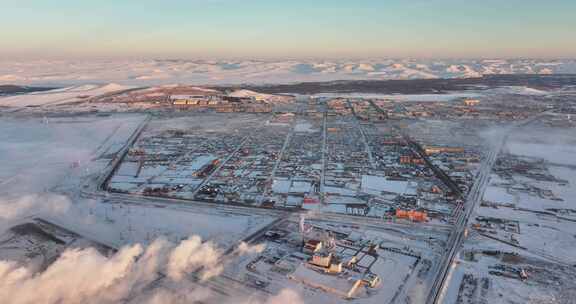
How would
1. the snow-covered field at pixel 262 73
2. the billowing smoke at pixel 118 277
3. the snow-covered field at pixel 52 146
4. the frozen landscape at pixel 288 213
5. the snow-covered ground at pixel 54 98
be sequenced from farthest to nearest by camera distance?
the snow-covered field at pixel 262 73 < the snow-covered ground at pixel 54 98 < the snow-covered field at pixel 52 146 < the frozen landscape at pixel 288 213 < the billowing smoke at pixel 118 277

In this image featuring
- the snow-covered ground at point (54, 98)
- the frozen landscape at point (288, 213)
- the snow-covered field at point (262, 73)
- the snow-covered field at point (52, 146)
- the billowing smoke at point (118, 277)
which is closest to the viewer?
the billowing smoke at point (118, 277)

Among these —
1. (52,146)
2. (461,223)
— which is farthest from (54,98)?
(461,223)

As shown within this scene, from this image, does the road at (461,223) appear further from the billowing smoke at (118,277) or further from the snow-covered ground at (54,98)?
the snow-covered ground at (54,98)

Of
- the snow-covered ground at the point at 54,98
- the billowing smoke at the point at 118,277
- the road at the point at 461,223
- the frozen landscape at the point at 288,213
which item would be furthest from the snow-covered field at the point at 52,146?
the road at the point at 461,223

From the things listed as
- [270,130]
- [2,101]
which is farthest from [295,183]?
[2,101]

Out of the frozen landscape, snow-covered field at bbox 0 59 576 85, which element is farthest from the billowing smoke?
snow-covered field at bbox 0 59 576 85

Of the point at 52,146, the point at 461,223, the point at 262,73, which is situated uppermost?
the point at 262,73

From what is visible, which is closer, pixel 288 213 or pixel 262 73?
pixel 288 213

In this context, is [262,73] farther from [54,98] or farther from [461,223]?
[461,223]

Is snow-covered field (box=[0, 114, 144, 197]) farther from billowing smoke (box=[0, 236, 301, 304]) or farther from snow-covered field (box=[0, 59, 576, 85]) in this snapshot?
snow-covered field (box=[0, 59, 576, 85])

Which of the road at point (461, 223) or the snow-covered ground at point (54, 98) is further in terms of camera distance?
the snow-covered ground at point (54, 98)
